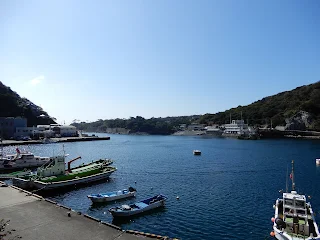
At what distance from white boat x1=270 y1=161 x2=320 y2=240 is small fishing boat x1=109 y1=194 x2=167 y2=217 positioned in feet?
39.6

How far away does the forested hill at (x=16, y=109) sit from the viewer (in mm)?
155250

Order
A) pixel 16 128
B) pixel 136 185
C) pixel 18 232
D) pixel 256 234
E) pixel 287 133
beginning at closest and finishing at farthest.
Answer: pixel 18 232, pixel 256 234, pixel 136 185, pixel 16 128, pixel 287 133

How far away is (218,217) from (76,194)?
63.9ft

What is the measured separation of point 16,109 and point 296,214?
173436 mm

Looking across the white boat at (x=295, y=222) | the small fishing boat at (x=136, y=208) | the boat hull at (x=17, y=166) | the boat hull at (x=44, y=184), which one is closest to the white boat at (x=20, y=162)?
the boat hull at (x=17, y=166)

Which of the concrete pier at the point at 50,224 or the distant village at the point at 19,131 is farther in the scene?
the distant village at the point at 19,131

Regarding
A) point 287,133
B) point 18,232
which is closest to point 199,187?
point 18,232

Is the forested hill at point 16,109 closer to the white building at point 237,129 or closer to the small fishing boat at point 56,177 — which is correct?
the white building at point 237,129

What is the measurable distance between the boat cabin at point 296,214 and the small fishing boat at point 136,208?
42.0ft

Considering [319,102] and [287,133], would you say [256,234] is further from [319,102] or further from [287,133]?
[319,102]

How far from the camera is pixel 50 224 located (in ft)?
59.4

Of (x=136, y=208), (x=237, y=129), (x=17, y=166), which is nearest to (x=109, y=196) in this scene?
(x=136, y=208)

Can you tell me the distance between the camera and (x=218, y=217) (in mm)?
25516

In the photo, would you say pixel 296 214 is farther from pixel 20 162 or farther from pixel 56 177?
pixel 20 162
